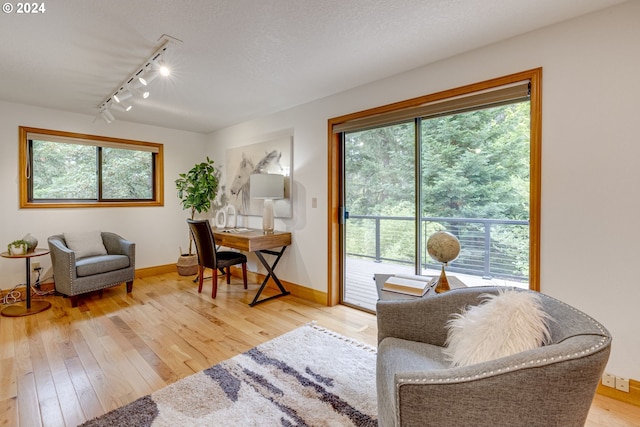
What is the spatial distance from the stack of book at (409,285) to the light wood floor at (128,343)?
0.85 metres

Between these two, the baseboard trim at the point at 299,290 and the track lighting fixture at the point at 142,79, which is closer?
the track lighting fixture at the point at 142,79

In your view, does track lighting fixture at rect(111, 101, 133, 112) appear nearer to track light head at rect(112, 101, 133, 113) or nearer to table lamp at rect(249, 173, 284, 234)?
track light head at rect(112, 101, 133, 113)

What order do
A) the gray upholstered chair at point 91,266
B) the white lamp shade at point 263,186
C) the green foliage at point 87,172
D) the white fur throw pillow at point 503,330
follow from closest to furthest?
the white fur throw pillow at point 503,330 → the gray upholstered chair at point 91,266 → the white lamp shade at point 263,186 → the green foliage at point 87,172

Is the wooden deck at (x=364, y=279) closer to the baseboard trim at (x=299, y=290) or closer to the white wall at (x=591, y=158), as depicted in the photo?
the baseboard trim at (x=299, y=290)

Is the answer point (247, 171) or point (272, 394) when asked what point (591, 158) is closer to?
point (272, 394)

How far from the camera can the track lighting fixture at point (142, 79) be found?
6.96ft

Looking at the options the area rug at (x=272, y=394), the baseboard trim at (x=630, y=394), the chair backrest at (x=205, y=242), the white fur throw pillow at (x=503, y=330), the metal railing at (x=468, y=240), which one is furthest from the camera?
→ the chair backrest at (x=205, y=242)

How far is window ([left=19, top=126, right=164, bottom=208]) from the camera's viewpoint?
3486mm

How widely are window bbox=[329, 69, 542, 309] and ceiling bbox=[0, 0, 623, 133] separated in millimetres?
376

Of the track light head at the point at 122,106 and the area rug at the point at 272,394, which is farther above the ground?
the track light head at the point at 122,106

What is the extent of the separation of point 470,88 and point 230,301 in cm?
314

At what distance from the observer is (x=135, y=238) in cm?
425

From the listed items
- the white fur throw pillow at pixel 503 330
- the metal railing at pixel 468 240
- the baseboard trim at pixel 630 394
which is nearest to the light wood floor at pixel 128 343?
the baseboard trim at pixel 630 394

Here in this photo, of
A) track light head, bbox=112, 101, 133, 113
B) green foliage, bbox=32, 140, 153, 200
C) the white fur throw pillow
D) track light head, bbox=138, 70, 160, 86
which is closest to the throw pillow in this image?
green foliage, bbox=32, 140, 153, 200
